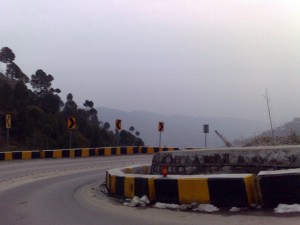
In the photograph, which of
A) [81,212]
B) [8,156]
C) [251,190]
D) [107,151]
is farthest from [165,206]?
[107,151]

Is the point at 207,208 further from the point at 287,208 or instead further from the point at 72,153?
the point at 72,153

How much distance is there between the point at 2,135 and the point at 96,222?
35237 mm

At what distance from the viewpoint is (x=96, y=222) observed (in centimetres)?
791

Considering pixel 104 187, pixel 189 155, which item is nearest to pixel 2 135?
pixel 104 187

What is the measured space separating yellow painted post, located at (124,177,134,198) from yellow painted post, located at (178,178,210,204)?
161cm

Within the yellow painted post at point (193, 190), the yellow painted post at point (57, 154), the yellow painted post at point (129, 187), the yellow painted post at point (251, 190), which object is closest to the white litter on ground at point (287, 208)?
the yellow painted post at point (251, 190)

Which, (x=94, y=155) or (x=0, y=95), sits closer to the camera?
(x=94, y=155)

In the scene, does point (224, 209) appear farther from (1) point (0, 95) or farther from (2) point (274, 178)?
(1) point (0, 95)

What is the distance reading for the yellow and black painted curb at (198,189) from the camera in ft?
27.0

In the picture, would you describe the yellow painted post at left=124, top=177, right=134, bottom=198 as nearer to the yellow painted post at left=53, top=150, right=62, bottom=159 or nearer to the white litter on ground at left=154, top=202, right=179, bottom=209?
the white litter on ground at left=154, top=202, right=179, bottom=209

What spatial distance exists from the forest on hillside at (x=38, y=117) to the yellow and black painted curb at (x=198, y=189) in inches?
1034

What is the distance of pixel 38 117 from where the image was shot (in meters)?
45.1

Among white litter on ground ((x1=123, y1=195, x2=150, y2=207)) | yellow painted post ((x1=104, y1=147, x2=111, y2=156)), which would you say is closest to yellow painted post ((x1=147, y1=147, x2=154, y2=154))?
yellow painted post ((x1=104, y1=147, x2=111, y2=156))

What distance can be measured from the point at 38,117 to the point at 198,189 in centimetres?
3819
